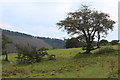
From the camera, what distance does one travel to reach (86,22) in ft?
97.6

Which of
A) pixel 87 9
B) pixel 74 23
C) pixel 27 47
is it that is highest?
pixel 87 9

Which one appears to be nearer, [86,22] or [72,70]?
[72,70]

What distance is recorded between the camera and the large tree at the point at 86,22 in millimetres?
29250

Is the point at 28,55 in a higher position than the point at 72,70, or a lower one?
higher

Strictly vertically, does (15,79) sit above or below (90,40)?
below

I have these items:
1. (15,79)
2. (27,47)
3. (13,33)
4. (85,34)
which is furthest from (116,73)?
(13,33)

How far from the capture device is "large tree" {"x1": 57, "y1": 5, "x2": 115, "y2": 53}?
29.2 m

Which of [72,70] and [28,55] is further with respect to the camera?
[28,55]

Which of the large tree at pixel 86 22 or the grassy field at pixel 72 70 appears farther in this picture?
the large tree at pixel 86 22

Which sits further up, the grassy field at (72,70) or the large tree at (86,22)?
the large tree at (86,22)

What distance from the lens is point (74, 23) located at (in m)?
29.4

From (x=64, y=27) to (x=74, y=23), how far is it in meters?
2.22

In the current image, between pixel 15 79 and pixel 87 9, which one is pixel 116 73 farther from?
pixel 87 9

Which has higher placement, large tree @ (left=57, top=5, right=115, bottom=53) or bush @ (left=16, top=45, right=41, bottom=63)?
large tree @ (left=57, top=5, right=115, bottom=53)
